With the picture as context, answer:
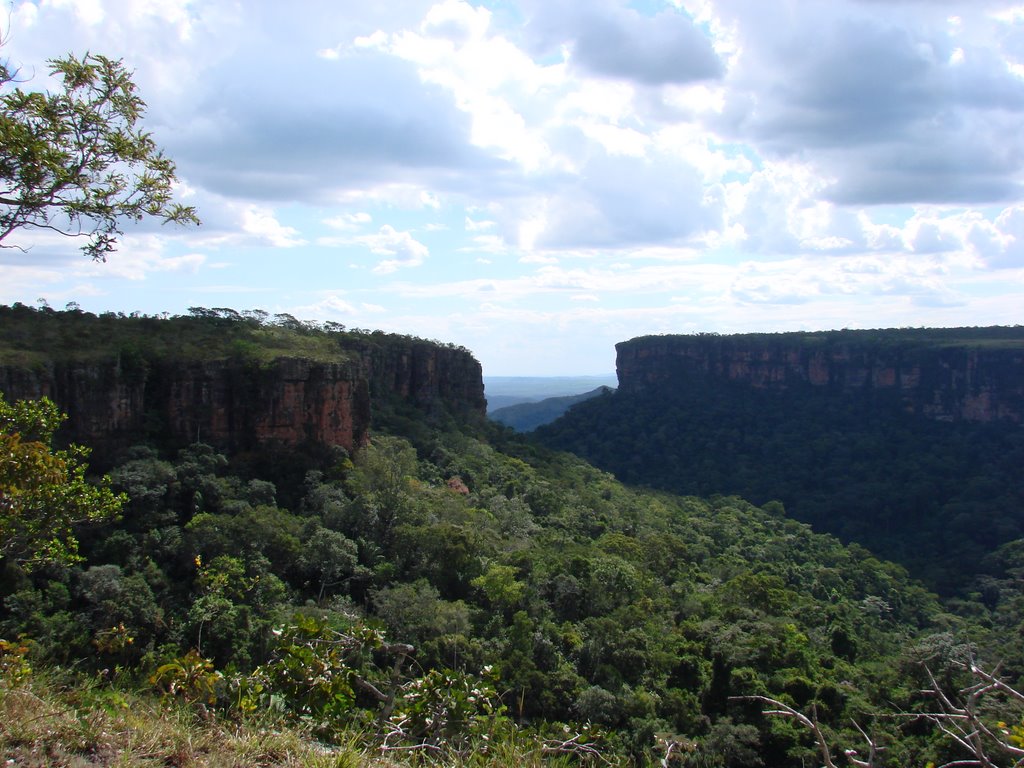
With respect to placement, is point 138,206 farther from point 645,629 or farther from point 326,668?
point 645,629

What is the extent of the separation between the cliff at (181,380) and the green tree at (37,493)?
737 inches

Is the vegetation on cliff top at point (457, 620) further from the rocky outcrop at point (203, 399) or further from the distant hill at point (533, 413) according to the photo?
the distant hill at point (533, 413)

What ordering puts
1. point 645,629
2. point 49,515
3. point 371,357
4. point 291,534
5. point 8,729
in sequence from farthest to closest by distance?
point 371,357 → point 291,534 → point 645,629 → point 49,515 → point 8,729

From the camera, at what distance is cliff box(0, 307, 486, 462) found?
86.2ft

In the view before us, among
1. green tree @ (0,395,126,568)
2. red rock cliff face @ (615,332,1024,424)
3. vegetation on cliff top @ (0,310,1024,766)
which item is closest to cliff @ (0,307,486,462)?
vegetation on cliff top @ (0,310,1024,766)

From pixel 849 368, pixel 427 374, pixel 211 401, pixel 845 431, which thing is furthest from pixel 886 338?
pixel 211 401

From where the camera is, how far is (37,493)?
283 inches

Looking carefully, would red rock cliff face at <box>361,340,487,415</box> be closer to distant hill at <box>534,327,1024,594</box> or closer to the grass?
distant hill at <box>534,327,1024,594</box>

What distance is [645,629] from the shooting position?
2275cm

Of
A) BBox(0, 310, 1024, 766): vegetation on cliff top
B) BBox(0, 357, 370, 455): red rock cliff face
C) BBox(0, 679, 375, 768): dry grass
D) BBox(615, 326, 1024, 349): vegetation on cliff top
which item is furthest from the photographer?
BBox(615, 326, 1024, 349): vegetation on cliff top

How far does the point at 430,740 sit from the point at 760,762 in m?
14.0

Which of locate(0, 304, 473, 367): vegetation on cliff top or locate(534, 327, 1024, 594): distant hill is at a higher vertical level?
locate(0, 304, 473, 367): vegetation on cliff top

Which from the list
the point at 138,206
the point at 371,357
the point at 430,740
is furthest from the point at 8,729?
the point at 371,357

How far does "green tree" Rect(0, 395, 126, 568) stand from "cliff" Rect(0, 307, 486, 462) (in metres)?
18.7
